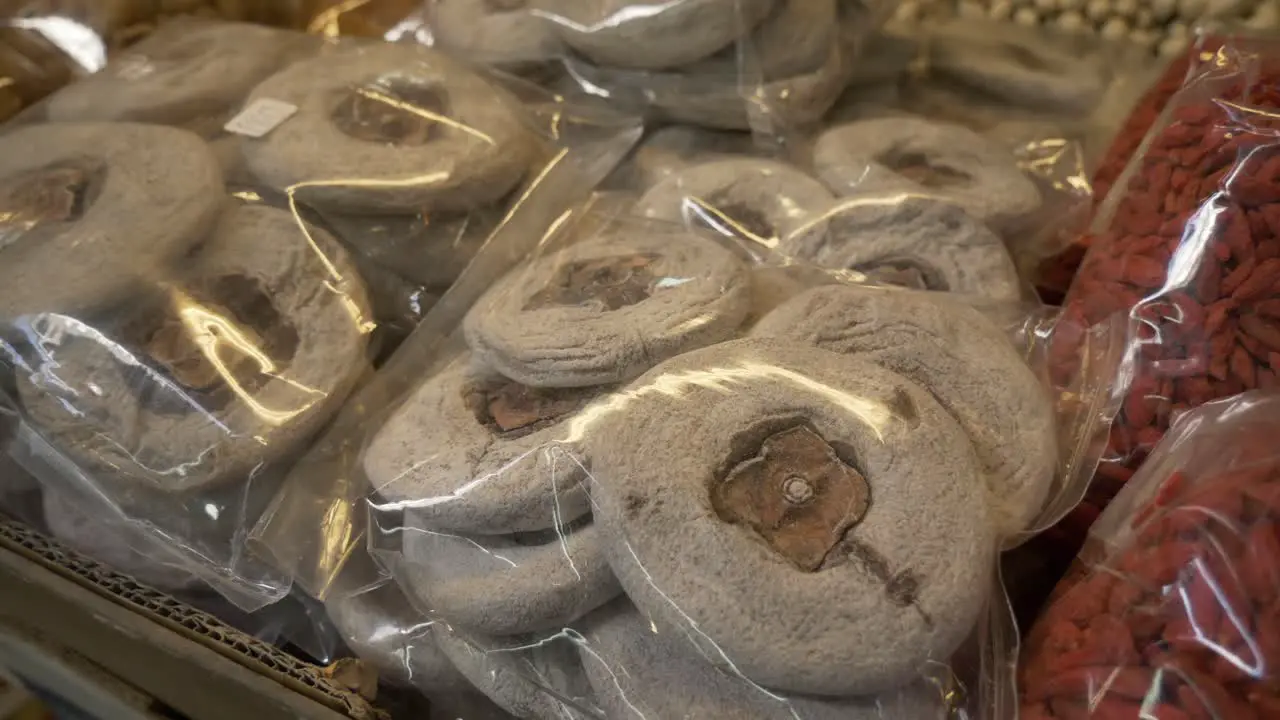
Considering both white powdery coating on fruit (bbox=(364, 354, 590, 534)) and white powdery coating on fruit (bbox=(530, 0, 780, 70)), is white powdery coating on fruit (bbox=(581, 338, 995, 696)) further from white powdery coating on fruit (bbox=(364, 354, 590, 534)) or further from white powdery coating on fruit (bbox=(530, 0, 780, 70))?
white powdery coating on fruit (bbox=(530, 0, 780, 70))

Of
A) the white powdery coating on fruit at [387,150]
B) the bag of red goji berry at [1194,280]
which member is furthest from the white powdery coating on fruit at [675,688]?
the white powdery coating on fruit at [387,150]

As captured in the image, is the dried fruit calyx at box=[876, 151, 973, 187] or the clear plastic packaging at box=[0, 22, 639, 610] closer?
the clear plastic packaging at box=[0, 22, 639, 610]

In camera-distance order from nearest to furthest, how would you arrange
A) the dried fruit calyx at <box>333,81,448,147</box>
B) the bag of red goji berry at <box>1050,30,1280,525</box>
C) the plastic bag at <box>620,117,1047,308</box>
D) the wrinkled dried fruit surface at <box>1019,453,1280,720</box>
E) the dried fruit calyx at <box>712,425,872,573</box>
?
the wrinkled dried fruit surface at <box>1019,453,1280,720</box>, the dried fruit calyx at <box>712,425,872,573</box>, the bag of red goji berry at <box>1050,30,1280,525</box>, the plastic bag at <box>620,117,1047,308</box>, the dried fruit calyx at <box>333,81,448,147</box>

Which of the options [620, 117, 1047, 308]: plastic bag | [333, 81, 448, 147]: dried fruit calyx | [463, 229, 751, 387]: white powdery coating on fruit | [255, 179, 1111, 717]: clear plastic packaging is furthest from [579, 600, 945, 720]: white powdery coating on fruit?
[333, 81, 448, 147]: dried fruit calyx

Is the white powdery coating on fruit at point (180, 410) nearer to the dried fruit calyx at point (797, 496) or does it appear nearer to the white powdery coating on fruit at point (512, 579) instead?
the white powdery coating on fruit at point (512, 579)

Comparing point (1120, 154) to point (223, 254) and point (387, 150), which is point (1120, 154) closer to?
point (387, 150)

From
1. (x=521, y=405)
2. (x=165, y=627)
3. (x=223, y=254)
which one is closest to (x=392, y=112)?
(x=223, y=254)
